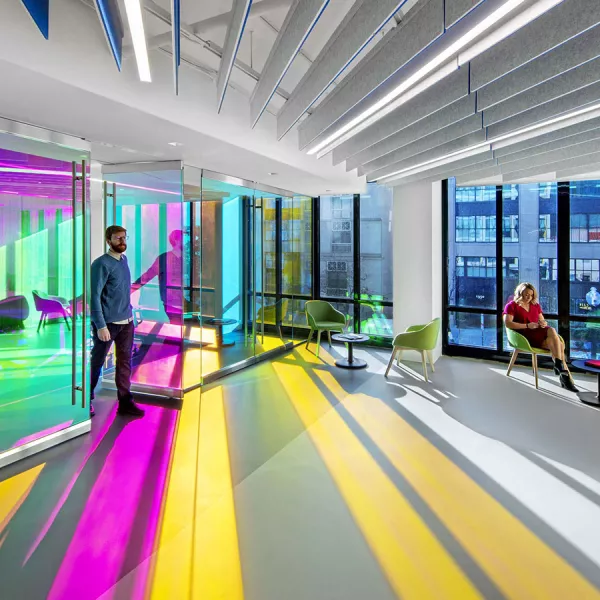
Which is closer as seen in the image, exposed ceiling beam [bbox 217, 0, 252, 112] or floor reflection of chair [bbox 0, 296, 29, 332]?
exposed ceiling beam [bbox 217, 0, 252, 112]

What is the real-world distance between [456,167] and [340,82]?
241cm

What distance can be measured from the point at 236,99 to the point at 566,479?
4.32 meters

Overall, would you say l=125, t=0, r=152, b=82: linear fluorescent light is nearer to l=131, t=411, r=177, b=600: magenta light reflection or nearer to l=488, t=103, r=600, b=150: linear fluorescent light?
l=131, t=411, r=177, b=600: magenta light reflection

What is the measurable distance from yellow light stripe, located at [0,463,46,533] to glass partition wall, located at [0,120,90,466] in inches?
11.9

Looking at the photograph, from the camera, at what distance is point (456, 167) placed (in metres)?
5.55

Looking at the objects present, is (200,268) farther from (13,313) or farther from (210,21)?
(210,21)

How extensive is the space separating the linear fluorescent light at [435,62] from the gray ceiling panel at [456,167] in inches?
74.9

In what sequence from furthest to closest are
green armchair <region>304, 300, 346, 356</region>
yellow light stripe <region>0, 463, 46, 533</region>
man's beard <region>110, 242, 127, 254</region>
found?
green armchair <region>304, 300, 346, 356</region> < man's beard <region>110, 242, 127, 254</region> < yellow light stripe <region>0, 463, 46, 533</region>

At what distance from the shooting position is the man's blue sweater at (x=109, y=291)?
15.0ft

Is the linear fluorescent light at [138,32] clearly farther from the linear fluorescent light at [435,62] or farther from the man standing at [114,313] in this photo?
the man standing at [114,313]

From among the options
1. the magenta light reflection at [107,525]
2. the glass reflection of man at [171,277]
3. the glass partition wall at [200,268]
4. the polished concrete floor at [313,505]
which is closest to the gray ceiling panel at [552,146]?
the polished concrete floor at [313,505]

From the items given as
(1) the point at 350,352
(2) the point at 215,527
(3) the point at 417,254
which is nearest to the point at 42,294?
(2) the point at 215,527

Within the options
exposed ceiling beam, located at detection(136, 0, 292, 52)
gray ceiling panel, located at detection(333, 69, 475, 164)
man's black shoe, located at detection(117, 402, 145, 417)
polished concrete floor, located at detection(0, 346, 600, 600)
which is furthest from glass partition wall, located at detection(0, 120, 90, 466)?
gray ceiling panel, located at detection(333, 69, 475, 164)

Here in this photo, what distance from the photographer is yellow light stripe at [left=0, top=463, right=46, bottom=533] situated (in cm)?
304
